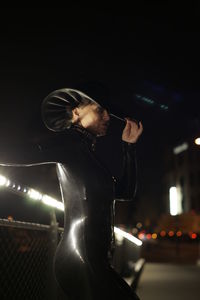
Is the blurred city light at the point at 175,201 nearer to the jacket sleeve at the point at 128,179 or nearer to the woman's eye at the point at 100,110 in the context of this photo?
the jacket sleeve at the point at 128,179

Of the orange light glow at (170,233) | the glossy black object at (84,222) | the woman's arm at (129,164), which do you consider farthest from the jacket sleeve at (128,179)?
the orange light glow at (170,233)

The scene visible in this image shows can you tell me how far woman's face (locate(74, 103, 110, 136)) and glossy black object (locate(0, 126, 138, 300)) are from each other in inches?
4.1

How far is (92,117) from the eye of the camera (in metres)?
2.64

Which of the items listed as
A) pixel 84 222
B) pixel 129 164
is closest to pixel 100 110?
pixel 129 164

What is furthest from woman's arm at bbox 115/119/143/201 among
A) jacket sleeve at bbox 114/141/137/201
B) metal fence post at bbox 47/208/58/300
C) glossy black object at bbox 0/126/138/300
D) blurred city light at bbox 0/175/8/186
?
metal fence post at bbox 47/208/58/300

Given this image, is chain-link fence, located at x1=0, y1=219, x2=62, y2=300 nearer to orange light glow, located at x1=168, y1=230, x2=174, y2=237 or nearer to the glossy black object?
the glossy black object

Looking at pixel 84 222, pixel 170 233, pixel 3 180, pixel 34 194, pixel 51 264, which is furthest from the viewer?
pixel 170 233

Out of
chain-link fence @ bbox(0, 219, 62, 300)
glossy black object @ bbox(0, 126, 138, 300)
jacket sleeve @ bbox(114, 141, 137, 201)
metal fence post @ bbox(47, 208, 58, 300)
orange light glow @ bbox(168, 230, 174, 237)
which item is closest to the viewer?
glossy black object @ bbox(0, 126, 138, 300)

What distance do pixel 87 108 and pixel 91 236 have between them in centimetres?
71

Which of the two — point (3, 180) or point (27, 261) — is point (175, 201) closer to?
point (27, 261)

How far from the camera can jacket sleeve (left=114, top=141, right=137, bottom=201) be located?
2.74 m

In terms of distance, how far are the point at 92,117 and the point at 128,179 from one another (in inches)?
16.7

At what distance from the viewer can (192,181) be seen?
94188 mm

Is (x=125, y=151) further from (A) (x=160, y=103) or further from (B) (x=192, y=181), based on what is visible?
(B) (x=192, y=181)
